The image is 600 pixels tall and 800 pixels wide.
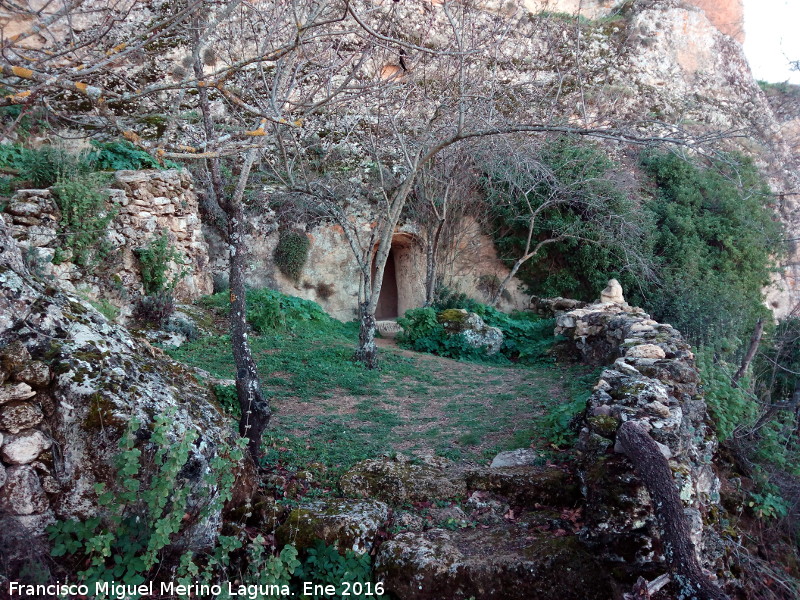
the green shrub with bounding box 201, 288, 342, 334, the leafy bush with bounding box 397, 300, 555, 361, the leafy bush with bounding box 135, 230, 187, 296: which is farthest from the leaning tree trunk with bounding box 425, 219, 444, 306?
the leafy bush with bounding box 135, 230, 187, 296

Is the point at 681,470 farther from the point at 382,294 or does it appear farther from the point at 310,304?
the point at 382,294

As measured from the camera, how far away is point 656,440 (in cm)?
385

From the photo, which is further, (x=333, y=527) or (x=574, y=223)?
(x=574, y=223)

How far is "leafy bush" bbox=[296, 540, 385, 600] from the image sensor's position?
119 inches

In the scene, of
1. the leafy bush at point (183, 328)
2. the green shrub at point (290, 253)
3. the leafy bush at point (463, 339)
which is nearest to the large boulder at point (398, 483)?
the leafy bush at point (183, 328)

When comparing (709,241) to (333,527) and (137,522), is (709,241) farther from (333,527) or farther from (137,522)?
(137,522)

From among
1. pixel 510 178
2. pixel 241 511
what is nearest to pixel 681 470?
pixel 241 511

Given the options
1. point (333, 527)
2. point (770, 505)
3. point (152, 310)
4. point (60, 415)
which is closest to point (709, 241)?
point (770, 505)

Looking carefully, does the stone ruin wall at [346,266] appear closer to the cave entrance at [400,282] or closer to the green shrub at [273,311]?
Result: the cave entrance at [400,282]

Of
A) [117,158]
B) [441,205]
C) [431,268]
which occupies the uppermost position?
[117,158]

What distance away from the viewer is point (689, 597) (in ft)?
8.54

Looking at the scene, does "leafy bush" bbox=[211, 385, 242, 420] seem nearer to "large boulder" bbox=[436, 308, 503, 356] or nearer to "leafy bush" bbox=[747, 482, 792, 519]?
"leafy bush" bbox=[747, 482, 792, 519]

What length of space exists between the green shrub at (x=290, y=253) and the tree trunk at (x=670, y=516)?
34.3 feet

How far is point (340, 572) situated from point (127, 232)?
24.6ft
